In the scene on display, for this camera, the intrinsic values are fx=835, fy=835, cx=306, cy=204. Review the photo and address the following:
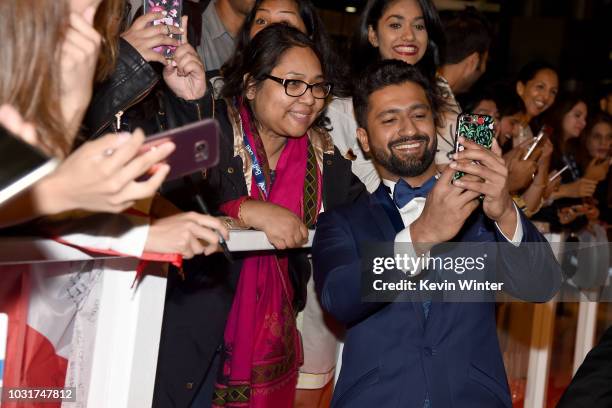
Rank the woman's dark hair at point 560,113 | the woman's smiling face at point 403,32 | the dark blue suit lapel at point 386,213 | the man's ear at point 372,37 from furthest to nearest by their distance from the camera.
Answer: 1. the woman's dark hair at point 560,113
2. the man's ear at point 372,37
3. the woman's smiling face at point 403,32
4. the dark blue suit lapel at point 386,213

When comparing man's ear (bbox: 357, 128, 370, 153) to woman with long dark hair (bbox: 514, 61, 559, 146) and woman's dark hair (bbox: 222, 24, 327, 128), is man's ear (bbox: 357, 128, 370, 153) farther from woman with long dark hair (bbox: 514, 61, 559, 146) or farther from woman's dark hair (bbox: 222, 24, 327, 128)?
woman with long dark hair (bbox: 514, 61, 559, 146)

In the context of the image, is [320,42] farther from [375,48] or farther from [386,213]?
[386,213]

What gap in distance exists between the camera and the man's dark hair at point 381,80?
115 inches

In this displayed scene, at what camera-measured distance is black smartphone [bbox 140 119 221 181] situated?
1.45m

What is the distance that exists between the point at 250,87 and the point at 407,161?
0.62 m

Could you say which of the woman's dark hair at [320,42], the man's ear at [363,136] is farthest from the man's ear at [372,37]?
the man's ear at [363,136]

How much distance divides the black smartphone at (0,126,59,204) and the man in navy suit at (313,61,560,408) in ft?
4.13

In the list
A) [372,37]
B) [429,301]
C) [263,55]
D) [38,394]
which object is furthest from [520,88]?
[38,394]

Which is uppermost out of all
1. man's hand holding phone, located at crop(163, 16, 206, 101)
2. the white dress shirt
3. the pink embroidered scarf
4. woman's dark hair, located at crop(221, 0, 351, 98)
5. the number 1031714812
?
woman's dark hair, located at crop(221, 0, 351, 98)

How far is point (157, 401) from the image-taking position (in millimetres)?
2371

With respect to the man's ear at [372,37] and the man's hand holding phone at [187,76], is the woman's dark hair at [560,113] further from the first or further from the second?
the man's hand holding phone at [187,76]

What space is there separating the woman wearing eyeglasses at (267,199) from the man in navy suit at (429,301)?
18 cm

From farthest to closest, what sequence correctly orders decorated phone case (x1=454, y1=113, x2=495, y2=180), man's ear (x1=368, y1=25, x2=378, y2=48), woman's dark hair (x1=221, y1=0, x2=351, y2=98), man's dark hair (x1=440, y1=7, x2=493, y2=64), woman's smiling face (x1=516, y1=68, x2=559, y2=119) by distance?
woman's smiling face (x1=516, y1=68, x2=559, y2=119) → man's dark hair (x1=440, y1=7, x2=493, y2=64) → man's ear (x1=368, y1=25, x2=378, y2=48) → woman's dark hair (x1=221, y1=0, x2=351, y2=98) → decorated phone case (x1=454, y1=113, x2=495, y2=180)

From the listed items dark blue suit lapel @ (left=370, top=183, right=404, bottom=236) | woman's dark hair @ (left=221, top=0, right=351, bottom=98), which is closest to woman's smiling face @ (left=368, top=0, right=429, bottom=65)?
woman's dark hair @ (left=221, top=0, right=351, bottom=98)
